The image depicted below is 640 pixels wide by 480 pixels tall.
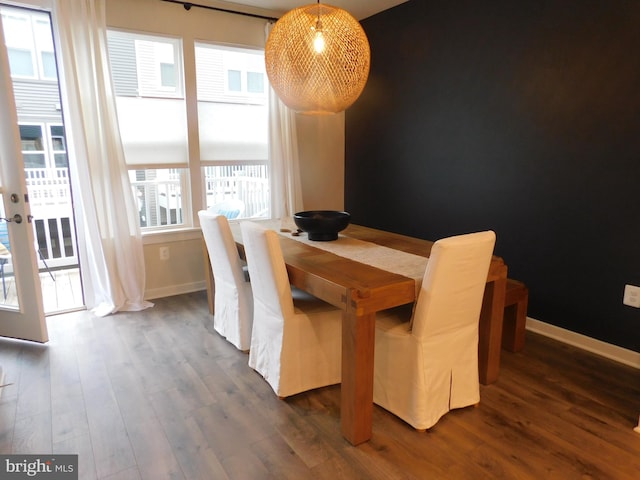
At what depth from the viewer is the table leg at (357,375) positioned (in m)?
1.87

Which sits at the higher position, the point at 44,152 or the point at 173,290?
the point at 44,152

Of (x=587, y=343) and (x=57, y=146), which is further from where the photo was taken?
(x=57, y=146)

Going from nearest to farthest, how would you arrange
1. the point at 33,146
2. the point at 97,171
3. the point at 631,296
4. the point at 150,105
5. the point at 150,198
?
the point at 631,296 → the point at 97,171 → the point at 150,105 → the point at 150,198 → the point at 33,146

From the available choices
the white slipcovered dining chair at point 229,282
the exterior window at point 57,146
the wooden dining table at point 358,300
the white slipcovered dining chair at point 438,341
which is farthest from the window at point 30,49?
the white slipcovered dining chair at point 438,341

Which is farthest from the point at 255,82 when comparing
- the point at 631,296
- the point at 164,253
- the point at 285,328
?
the point at 631,296

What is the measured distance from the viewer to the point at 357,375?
1.89 metres

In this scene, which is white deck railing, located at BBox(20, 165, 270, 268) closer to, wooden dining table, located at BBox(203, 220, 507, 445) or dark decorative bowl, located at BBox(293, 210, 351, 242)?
dark decorative bowl, located at BBox(293, 210, 351, 242)

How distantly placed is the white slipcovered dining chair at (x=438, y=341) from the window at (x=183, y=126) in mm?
2579

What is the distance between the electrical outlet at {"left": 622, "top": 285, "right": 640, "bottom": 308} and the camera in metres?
2.55

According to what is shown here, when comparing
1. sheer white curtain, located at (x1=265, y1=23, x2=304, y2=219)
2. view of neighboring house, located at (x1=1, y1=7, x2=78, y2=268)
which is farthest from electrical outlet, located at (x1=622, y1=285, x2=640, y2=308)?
view of neighboring house, located at (x1=1, y1=7, x2=78, y2=268)

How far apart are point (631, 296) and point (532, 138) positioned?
1.20m

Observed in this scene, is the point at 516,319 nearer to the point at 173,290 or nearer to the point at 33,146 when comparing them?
the point at 173,290

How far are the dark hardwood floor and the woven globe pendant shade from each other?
168 cm

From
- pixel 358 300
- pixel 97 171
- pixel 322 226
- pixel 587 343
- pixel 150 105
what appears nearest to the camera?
pixel 358 300
